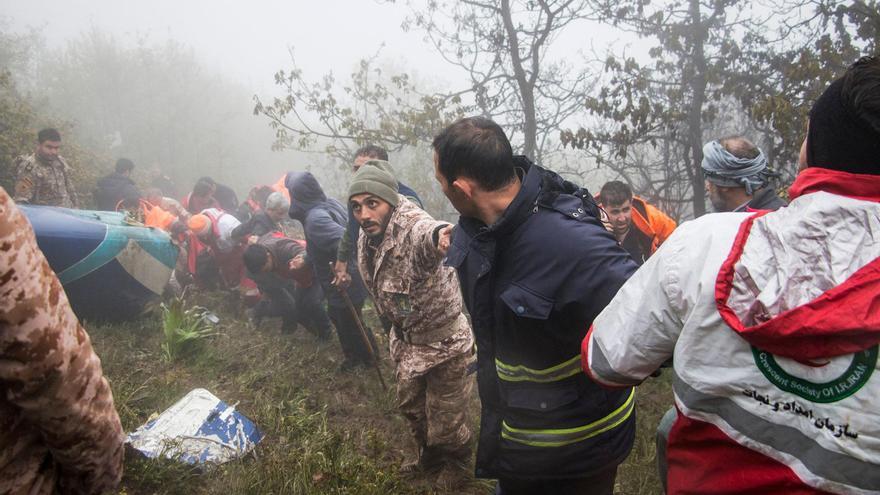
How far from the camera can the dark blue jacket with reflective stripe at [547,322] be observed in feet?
5.73

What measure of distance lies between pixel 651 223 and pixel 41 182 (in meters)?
8.36

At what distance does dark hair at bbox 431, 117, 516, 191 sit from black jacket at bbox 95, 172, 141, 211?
9875 mm

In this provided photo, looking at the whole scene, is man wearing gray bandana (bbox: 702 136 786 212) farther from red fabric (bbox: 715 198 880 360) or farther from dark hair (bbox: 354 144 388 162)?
dark hair (bbox: 354 144 388 162)

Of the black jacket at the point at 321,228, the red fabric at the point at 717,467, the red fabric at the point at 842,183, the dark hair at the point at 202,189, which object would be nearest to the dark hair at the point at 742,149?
the red fabric at the point at 842,183

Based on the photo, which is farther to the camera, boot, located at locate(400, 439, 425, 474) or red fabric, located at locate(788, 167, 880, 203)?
boot, located at locate(400, 439, 425, 474)

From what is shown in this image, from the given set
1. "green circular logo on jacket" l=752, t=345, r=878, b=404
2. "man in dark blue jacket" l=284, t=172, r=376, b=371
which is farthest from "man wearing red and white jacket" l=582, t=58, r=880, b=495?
"man in dark blue jacket" l=284, t=172, r=376, b=371

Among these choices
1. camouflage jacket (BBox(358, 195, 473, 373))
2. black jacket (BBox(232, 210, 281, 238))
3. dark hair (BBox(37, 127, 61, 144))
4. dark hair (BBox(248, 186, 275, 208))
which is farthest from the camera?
A: dark hair (BBox(248, 186, 275, 208))

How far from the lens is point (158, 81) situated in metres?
22.7

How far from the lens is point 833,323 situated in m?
0.85

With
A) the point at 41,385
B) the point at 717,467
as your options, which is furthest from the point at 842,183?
the point at 41,385

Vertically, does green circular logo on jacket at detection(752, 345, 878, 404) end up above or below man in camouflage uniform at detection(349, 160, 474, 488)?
above

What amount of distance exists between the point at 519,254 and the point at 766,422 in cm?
98

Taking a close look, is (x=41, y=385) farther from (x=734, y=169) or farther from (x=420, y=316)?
(x=734, y=169)

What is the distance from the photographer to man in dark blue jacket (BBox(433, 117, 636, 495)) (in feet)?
5.76
